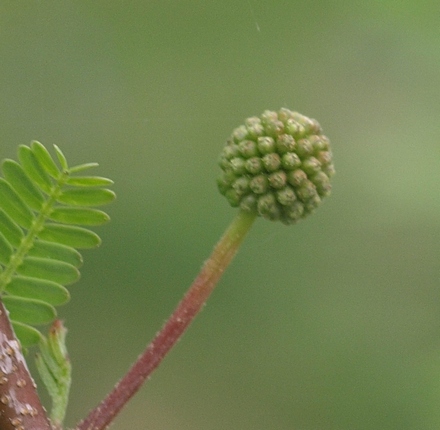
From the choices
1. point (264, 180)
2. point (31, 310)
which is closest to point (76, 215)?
point (31, 310)

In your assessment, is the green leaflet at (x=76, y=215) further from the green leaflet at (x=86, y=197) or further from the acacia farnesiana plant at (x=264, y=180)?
the acacia farnesiana plant at (x=264, y=180)

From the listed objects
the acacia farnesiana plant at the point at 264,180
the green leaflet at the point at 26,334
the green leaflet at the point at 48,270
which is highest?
the acacia farnesiana plant at the point at 264,180

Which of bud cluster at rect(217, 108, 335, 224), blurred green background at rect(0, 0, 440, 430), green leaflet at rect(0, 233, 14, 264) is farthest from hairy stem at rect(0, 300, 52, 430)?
blurred green background at rect(0, 0, 440, 430)

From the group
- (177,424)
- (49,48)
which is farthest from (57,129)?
(177,424)

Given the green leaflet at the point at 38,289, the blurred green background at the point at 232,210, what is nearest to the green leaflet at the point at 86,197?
the green leaflet at the point at 38,289

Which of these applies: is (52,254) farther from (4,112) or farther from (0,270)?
Result: (4,112)

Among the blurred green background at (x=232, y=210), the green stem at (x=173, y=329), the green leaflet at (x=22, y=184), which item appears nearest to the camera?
the green stem at (x=173, y=329)

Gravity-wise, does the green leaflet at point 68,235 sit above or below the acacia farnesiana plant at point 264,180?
below
